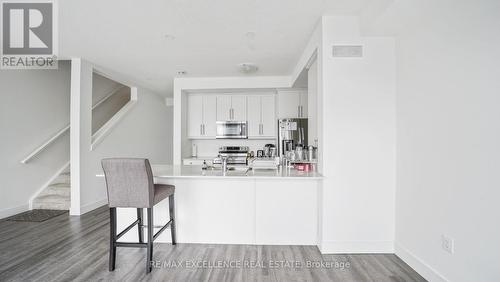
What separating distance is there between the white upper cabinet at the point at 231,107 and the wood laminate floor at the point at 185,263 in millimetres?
3000

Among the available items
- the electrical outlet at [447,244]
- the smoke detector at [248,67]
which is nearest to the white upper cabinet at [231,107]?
the smoke detector at [248,67]

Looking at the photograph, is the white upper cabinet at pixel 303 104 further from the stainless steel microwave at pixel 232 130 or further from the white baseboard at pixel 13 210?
the white baseboard at pixel 13 210

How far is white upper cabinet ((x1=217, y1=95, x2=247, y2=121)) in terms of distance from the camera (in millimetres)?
5062

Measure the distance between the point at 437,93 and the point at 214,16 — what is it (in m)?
2.16

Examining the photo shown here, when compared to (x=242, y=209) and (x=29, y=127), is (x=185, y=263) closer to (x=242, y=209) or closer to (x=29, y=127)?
(x=242, y=209)

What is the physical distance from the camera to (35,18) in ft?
8.07

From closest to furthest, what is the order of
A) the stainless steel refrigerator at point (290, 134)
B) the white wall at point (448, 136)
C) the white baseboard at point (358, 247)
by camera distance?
the white wall at point (448, 136), the white baseboard at point (358, 247), the stainless steel refrigerator at point (290, 134)

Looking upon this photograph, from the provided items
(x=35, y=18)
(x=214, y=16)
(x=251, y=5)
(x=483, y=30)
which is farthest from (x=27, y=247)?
(x=483, y=30)

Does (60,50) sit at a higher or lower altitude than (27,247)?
higher

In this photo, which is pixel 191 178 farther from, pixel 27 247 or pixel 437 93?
pixel 437 93

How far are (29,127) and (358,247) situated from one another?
17.3 feet

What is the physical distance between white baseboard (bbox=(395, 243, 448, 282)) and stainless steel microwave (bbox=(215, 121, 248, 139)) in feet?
10.9

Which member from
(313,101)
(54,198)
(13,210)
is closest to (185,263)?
(313,101)

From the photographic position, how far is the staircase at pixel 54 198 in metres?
3.92
